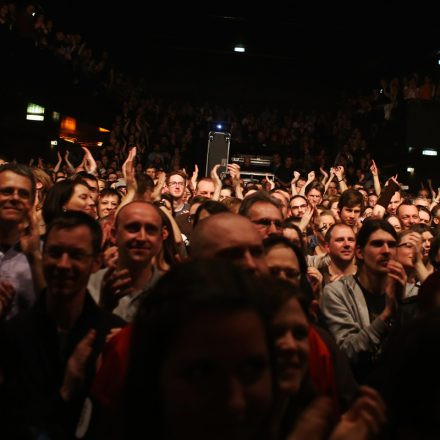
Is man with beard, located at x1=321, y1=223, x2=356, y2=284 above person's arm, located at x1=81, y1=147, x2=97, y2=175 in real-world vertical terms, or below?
below

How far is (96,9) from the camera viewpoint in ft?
58.2

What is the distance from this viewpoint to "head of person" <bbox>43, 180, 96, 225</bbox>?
14.2 feet

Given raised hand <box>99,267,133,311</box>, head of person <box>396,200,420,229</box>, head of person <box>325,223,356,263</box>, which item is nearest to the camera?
raised hand <box>99,267,133,311</box>

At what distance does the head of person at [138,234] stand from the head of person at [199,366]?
1.94 meters

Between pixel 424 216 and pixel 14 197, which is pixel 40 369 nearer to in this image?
pixel 14 197

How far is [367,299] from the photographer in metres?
3.62

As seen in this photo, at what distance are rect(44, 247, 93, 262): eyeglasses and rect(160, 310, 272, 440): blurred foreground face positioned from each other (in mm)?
1522

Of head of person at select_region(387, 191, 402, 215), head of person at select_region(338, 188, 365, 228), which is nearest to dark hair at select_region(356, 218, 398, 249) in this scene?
head of person at select_region(338, 188, 365, 228)

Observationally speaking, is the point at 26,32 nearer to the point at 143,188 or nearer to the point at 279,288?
the point at 143,188

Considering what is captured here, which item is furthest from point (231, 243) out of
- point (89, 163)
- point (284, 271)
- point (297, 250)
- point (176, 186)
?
point (89, 163)

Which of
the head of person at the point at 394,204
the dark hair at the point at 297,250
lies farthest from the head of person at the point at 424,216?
the dark hair at the point at 297,250

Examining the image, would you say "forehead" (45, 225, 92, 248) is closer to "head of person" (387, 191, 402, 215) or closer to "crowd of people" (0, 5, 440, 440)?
"crowd of people" (0, 5, 440, 440)

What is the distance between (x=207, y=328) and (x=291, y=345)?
0.67 m

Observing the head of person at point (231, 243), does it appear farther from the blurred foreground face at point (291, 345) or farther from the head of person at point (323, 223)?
the head of person at point (323, 223)
